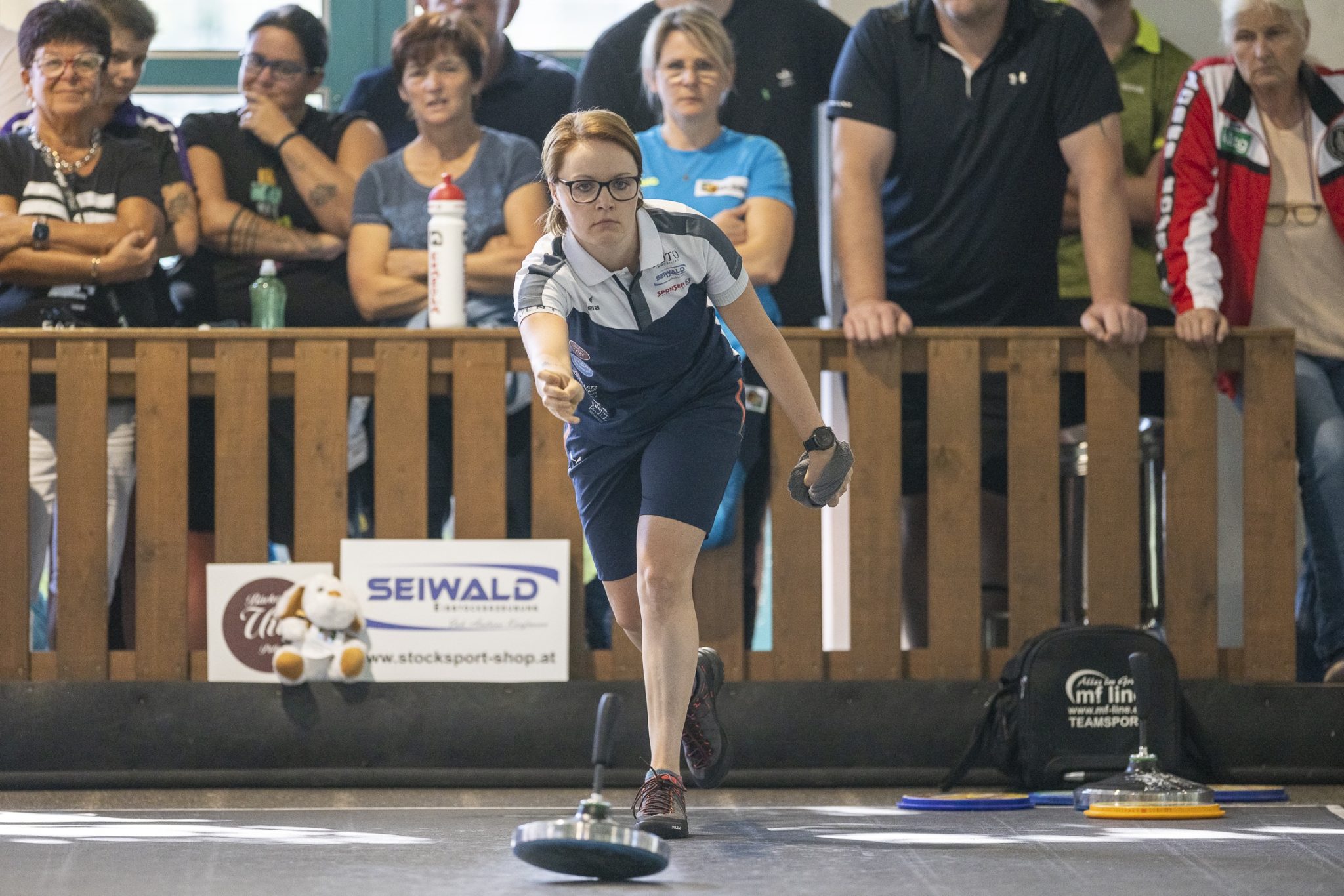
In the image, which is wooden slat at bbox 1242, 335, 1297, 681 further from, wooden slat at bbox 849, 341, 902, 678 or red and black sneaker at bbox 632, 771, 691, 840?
red and black sneaker at bbox 632, 771, 691, 840

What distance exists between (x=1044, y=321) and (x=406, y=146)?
6.84 ft

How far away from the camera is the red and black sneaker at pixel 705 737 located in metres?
3.90

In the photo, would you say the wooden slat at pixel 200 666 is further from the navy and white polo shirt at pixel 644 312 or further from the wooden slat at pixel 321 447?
the navy and white polo shirt at pixel 644 312

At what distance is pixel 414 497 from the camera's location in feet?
15.6

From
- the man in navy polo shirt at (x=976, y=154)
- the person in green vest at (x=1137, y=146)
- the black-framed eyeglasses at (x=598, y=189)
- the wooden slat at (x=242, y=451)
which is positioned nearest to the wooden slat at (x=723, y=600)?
the man in navy polo shirt at (x=976, y=154)

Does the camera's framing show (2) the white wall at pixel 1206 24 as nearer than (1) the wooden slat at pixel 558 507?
No

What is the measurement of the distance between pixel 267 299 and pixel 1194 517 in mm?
2837

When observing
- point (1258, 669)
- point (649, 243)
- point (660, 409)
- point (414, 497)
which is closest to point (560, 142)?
point (649, 243)

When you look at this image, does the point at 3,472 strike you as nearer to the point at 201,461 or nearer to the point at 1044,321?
the point at 201,461

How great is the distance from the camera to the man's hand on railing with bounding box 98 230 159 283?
488 centimetres

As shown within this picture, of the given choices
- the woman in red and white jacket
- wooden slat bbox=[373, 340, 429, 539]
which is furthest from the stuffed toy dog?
the woman in red and white jacket

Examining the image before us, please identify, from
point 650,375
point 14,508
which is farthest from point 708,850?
point 14,508

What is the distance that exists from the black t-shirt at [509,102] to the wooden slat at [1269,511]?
2.38 m

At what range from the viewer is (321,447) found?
4750mm
